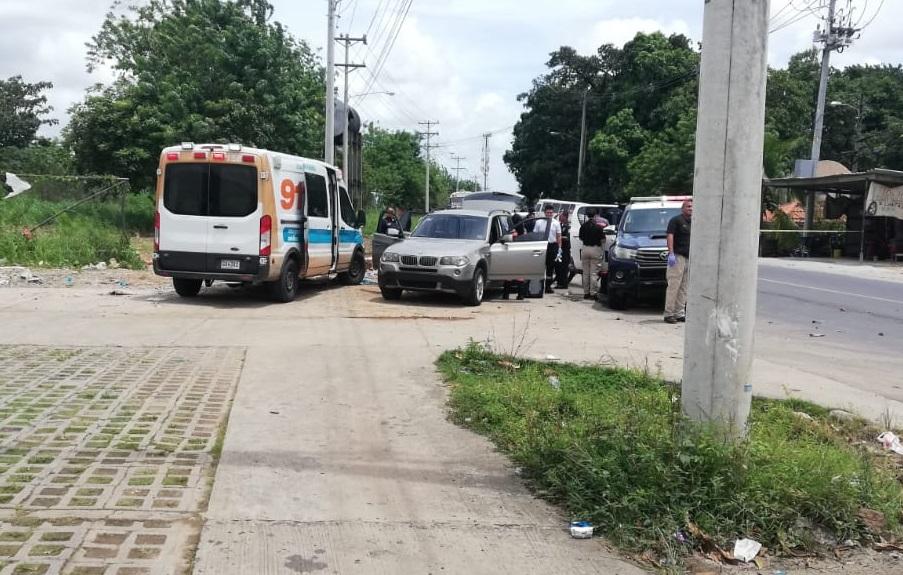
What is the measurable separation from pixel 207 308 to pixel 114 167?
21277 mm

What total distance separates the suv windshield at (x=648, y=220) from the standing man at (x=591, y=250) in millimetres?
574

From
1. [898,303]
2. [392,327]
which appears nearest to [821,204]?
[898,303]

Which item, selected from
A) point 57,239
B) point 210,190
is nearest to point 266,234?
point 210,190

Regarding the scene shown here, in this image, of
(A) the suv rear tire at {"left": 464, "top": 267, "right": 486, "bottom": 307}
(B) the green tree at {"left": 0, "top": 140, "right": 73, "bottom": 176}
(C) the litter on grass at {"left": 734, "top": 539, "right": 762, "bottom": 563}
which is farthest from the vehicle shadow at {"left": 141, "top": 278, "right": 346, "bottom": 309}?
(B) the green tree at {"left": 0, "top": 140, "right": 73, "bottom": 176}

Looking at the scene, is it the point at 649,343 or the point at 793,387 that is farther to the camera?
the point at 649,343

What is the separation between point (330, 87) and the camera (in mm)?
23719

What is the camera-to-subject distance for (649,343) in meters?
10.2

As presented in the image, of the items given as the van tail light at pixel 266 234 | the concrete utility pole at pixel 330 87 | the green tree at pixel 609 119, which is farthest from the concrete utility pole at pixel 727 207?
the green tree at pixel 609 119

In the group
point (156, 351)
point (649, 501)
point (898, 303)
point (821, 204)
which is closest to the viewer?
point (649, 501)

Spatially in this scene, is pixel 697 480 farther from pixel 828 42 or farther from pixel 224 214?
pixel 828 42

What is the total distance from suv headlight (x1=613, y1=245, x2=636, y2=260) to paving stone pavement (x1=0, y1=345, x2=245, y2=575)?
7761 millimetres

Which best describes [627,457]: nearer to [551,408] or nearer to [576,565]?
[576,565]

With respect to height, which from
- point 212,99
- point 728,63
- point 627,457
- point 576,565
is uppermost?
point 212,99

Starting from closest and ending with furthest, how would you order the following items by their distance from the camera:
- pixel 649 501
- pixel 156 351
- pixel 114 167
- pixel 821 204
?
1. pixel 649 501
2. pixel 156 351
3. pixel 114 167
4. pixel 821 204
